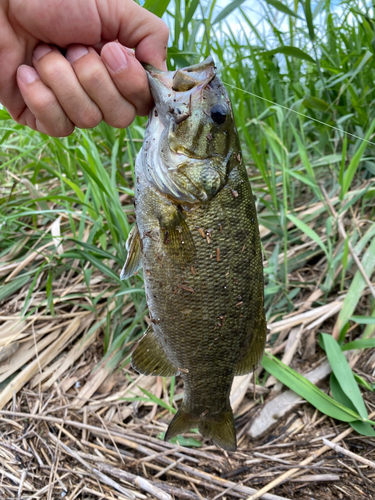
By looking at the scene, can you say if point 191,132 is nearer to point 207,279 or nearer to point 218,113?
point 218,113

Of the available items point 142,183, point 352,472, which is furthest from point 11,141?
point 352,472

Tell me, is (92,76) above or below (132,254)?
above

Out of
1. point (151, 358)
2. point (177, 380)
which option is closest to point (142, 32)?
point (151, 358)

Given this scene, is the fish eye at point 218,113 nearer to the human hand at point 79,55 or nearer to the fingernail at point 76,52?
the human hand at point 79,55

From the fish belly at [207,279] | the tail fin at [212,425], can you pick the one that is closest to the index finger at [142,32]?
the fish belly at [207,279]

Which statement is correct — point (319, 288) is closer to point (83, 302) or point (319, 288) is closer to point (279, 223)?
point (279, 223)

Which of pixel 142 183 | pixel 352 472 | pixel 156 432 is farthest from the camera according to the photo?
pixel 156 432

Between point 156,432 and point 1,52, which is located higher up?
point 1,52
